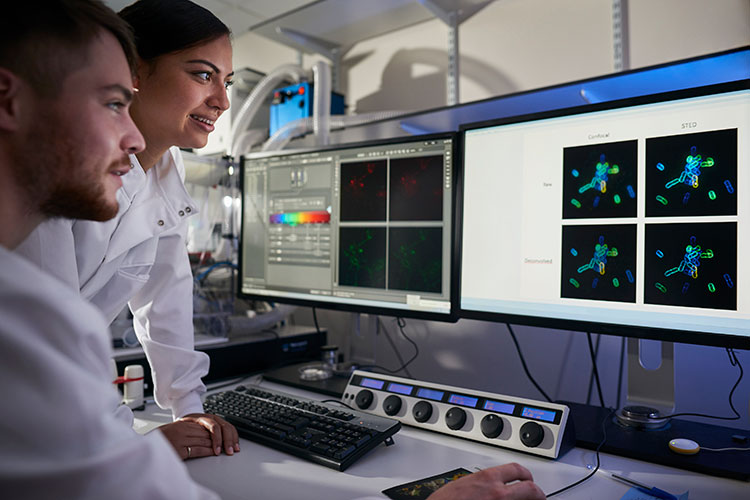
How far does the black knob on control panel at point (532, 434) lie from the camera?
757 mm

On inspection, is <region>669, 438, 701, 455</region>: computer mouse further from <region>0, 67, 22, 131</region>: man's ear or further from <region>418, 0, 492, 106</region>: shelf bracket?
<region>418, 0, 492, 106</region>: shelf bracket

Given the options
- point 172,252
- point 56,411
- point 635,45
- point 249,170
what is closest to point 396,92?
point 249,170

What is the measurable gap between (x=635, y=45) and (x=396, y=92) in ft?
2.41

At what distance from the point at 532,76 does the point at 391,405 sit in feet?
3.24

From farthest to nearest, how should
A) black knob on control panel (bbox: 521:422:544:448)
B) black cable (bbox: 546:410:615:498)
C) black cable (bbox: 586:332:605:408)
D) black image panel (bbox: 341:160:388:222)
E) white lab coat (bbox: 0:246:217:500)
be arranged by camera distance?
black image panel (bbox: 341:160:388:222)
black cable (bbox: 586:332:605:408)
black knob on control panel (bbox: 521:422:544:448)
black cable (bbox: 546:410:615:498)
white lab coat (bbox: 0:246:217:500)

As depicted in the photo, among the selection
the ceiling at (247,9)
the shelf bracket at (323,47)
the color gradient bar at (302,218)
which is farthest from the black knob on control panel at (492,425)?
the ceiling at (247,9)

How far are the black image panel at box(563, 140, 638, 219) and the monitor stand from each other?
27 cm

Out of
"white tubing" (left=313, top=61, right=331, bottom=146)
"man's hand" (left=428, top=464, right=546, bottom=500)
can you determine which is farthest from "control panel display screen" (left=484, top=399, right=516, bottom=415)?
"white tubing" (left=313, top=61, right=331, bottom=146)

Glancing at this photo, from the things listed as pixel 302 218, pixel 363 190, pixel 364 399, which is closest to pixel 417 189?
pixel 363 190

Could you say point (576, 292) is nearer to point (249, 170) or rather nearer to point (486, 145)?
point (486, 145)

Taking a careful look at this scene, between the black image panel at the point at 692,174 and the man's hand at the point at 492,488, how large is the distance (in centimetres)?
48

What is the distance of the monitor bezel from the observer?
29.2 inches

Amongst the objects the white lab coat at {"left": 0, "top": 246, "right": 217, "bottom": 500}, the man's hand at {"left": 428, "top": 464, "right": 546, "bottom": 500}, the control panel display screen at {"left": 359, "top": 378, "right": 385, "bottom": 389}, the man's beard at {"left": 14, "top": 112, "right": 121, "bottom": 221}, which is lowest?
the man's hand at {"left": 428, "top": 464, "right": 546, "bottom": 500}

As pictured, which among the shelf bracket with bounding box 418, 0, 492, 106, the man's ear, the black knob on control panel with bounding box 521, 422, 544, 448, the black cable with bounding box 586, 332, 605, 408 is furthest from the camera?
the shelf bracket with bounding box 418, 0, 492, 106
